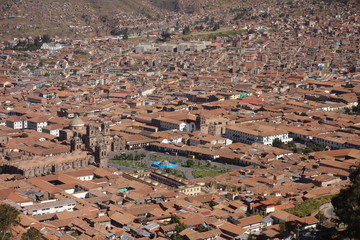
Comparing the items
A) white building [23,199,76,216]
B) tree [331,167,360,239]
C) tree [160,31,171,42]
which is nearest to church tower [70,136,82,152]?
white building [23,199,76,216]

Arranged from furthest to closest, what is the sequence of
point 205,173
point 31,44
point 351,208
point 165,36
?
point 165,36 → point 31,44 → point 205,173 → point 351,208

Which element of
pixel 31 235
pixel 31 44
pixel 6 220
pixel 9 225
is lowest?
pixel 31 235

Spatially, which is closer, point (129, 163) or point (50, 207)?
point (50, 207)

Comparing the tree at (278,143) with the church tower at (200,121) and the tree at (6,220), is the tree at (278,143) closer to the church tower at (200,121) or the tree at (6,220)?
the church tower at (200,121)

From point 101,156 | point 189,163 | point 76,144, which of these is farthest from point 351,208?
point 76,144

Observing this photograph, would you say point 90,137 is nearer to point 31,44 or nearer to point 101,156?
point 101,156

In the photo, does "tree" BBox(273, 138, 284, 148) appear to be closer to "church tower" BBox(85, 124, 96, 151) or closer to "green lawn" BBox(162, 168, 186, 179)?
"green lawn" BBox(162, 168, 186, 179)

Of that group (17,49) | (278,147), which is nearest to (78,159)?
(278,147)
